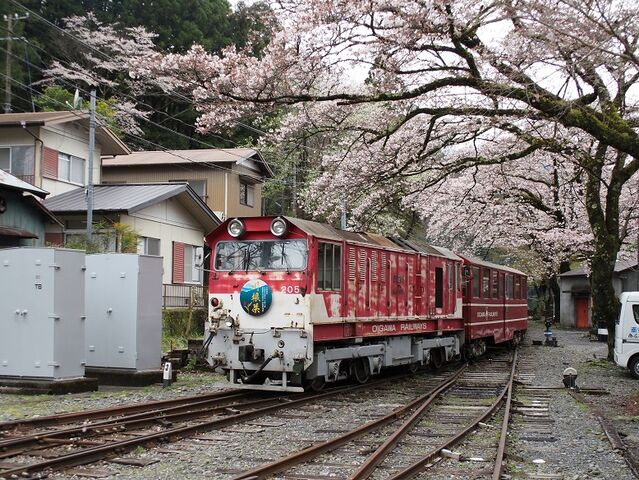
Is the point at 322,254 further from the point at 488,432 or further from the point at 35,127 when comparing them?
the point at 35,127

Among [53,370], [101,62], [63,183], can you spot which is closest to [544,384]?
[53,370]

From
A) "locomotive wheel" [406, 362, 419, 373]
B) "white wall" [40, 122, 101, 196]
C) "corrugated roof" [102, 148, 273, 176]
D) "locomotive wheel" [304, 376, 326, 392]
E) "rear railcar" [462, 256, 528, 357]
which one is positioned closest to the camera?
"locomotive wheel" [304, 376, 326, 392]

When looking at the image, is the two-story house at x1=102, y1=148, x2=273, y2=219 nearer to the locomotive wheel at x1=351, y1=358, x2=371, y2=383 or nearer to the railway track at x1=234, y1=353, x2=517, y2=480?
the locomotive wheel at x1=351, y1=358, x2=371, y2=383

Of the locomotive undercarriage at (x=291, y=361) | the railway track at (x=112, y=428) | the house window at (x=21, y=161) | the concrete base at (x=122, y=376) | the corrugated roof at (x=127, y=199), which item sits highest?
the house window at (x=21, y=161)

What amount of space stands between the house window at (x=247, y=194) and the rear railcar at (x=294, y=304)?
18982 mm

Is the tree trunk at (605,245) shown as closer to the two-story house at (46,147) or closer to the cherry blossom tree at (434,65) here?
the cherry blossom tree at (434,65)

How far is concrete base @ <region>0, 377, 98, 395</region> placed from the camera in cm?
1181

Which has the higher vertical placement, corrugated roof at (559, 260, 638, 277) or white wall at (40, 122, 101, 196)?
white wall at (40, 122, 101, 196)

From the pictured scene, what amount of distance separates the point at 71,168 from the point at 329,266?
1636 cm

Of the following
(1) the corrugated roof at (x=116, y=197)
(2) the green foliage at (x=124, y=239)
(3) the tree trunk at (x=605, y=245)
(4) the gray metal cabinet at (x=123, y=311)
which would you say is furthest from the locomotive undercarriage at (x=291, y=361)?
(1) the corrugated roof at (x=116, y=197)

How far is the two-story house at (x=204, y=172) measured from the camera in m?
31.4

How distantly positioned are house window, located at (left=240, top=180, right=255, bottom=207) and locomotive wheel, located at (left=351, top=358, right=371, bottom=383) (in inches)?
766

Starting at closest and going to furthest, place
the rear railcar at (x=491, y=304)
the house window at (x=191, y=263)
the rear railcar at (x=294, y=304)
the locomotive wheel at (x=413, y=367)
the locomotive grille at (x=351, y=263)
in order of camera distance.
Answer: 1. the rear railcar at (x=294, y=304)
2. the locomotive grille at (x=351, y=263)
3. the locomotive wheel at (x=413, y=367)
4. the rear railcar at (x=491, y=304)
5. the house window at (x=191, y=263)

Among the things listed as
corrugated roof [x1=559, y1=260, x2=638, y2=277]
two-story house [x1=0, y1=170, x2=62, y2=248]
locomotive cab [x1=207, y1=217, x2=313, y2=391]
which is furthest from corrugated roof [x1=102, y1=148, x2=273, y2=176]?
corrugated roof [x1=559, y1=260, x2=638, y2=277]
